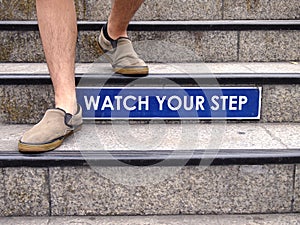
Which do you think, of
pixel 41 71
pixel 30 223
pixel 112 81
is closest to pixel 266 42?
pixel 112 81

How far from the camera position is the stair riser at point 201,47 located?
2217 mm

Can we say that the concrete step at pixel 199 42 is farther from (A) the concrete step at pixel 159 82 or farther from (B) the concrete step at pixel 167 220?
(B) the concrete step at pixel 167 220

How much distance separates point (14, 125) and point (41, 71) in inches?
11.3

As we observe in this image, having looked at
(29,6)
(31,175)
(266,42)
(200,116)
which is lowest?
(31,175)

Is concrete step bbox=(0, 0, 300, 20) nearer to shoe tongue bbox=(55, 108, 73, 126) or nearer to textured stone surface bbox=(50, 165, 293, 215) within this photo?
→ shoe tongue bbox=(55, 108, 73, 126)

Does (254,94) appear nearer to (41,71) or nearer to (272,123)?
(272,123)

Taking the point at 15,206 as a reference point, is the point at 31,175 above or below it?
above

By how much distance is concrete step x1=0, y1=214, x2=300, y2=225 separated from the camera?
1.51 meters

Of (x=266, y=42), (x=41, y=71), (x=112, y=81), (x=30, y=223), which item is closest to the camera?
(x=30, y=223)

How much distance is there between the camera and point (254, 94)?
6.02 ft

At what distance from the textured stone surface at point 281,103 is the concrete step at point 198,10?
739mm

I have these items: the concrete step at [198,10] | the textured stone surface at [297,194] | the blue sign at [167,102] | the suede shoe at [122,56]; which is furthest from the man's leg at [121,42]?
the textured stone surface at [297,194]

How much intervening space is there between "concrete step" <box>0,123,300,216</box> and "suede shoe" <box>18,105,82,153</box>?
0.03 metres

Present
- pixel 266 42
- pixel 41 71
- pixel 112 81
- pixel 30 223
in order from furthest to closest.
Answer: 1. pixel 266 42
2. pixel 41 71
3. pixel 112 81
4. pixel 30 223
